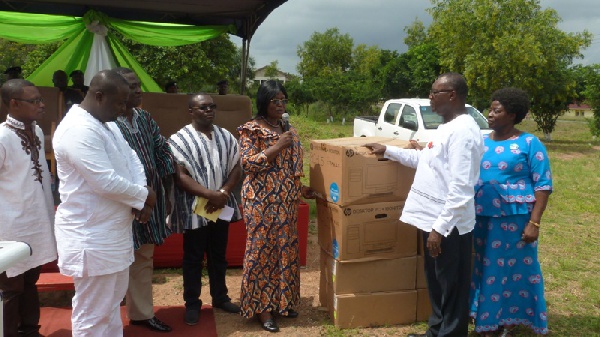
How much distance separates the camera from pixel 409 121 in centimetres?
1123

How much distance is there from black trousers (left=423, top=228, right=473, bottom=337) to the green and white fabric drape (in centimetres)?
508

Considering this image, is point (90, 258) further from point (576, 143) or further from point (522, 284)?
point (576, 143)

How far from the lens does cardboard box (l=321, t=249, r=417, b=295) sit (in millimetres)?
3559

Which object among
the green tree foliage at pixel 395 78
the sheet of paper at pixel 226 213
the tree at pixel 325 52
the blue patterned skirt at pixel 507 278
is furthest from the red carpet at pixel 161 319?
the tree at pixel 325 52

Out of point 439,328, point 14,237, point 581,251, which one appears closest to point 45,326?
point 14,237

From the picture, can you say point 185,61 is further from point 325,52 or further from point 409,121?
point 325,52

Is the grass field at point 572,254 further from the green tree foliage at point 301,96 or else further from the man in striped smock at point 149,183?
the green tree foliage at point 301,96

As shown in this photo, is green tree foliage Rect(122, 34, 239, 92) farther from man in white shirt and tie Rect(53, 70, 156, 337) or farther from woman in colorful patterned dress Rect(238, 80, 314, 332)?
man in white shirt and tie Rect(53, 70, 156, 337)

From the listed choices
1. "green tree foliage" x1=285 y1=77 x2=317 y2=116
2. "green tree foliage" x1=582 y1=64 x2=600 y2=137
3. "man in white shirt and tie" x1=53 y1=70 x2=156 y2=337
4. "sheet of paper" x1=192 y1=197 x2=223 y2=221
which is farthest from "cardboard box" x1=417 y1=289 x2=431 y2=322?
"green tree foliage" x1=285 y1=77 x2=317 y2=116

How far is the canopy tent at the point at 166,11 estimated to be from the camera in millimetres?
6500

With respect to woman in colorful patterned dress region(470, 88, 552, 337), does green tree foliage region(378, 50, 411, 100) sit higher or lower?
higher

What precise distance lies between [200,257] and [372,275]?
3.98 ft

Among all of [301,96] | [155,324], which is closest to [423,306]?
[155,324]

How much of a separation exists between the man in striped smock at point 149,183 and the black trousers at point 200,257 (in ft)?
0.71
